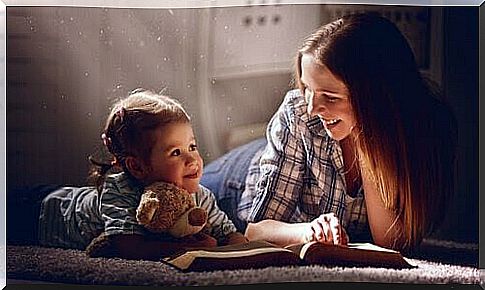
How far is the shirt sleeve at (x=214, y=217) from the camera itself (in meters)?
2.04

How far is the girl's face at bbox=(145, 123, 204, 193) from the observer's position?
2021mm

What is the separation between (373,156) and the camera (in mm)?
2057

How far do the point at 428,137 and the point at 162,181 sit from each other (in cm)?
71

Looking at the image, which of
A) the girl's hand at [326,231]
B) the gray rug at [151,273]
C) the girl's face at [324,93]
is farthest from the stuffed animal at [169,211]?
the girl's face at [324,93]

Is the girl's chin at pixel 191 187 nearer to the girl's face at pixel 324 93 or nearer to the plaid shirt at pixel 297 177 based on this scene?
the plaid shirt at pixel 297 177

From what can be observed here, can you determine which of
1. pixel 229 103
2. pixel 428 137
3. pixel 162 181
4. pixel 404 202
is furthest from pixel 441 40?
pixel 162 181

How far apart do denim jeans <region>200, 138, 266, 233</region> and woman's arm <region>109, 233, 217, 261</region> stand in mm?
100

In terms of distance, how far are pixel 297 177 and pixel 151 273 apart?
1.50 ft

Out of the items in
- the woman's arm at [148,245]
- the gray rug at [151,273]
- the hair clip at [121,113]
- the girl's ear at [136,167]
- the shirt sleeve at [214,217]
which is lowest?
the gray rug at [151,273]

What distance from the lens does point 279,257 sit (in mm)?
2039

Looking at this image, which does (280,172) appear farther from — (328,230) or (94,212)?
(94,212)

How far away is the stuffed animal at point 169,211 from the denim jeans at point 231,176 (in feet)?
0.21

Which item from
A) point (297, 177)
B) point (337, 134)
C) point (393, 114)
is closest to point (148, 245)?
point (297, 177)

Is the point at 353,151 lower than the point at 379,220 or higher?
higher
